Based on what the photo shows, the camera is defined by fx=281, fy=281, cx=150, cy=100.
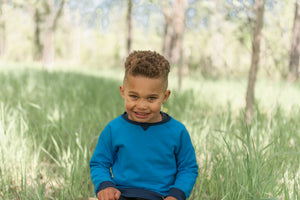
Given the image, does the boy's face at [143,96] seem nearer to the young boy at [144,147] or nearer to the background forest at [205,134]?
the young boy at [144,147]

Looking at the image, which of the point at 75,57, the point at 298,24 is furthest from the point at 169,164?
the point at 75,57

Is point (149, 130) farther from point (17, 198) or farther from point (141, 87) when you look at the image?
point (17, 198)

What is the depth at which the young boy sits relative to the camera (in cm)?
119

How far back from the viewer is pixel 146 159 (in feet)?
4.01

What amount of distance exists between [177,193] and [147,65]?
22.1 inches

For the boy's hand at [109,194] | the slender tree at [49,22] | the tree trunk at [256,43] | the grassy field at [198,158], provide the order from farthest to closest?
1. the slender tree at [49,22]
2. the tree trunk at [256,43]
3. the grassy field at [198,158]
4. the boy's hand at [109,194]

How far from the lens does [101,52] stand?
31844mm

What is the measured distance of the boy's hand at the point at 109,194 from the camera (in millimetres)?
1167

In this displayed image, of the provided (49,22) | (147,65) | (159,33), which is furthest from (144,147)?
(159,33)

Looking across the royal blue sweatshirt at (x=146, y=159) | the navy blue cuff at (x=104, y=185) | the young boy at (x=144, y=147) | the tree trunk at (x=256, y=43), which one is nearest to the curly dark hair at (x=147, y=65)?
the young boy at (x=144, y=147)

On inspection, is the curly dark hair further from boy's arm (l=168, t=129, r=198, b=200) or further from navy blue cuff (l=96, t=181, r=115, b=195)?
navy blue cuff (l=96, t=181, r=115, b=195)

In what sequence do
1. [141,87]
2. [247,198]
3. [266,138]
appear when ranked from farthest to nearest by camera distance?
[266,138]
[247,198]
[141,87]

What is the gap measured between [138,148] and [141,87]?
0.88ft

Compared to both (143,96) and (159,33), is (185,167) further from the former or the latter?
(159,33)
